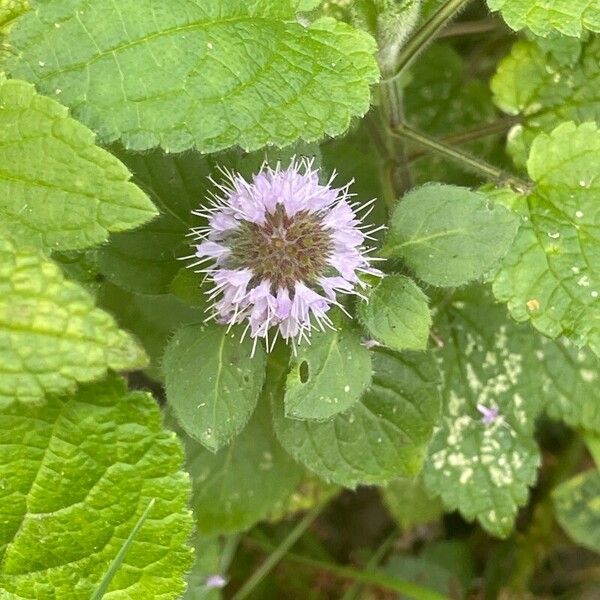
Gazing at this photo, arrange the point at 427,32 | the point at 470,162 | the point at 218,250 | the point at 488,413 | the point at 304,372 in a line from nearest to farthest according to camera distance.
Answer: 1. the point at 218,250
2. the point at 304,372
3. the point at 427,32
4. the point at 470,162
5. the point at 488,413

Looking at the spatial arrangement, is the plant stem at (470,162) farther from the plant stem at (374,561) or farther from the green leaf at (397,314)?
the plant stem at (374,561)

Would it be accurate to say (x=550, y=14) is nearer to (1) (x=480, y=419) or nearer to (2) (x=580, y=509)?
(1) (x=480, y=419)

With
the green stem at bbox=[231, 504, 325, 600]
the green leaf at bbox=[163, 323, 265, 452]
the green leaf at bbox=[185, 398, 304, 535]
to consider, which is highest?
the green leaf at bbox=[163, 323, 265, 452]

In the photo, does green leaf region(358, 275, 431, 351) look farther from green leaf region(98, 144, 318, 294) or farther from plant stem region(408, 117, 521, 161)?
plant stem region(408, 117, 521, 161)

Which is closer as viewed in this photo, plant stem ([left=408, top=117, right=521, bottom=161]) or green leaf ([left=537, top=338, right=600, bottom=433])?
plant stem ([left=408, top=117, right=521, bottom=161])

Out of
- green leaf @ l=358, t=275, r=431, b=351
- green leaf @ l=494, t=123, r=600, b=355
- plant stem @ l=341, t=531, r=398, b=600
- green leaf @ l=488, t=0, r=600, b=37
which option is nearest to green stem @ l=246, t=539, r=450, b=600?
plant stem @ l=341, t=531, r=398, b=600

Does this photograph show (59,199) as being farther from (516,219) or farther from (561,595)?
(561,595)

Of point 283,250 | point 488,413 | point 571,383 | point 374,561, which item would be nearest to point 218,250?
point 283,250

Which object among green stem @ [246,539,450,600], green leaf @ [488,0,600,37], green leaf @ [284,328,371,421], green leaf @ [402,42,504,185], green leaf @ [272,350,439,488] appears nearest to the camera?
green leaf @ [284,328,371,421]
